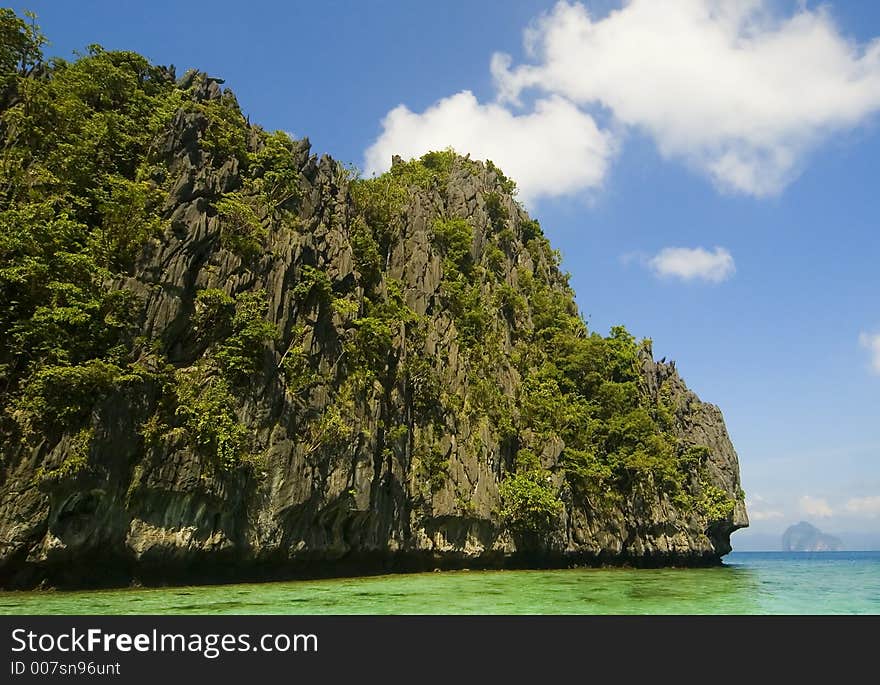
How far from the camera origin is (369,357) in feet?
99.1

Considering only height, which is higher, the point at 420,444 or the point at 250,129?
the point at 250,129

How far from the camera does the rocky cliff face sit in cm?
1958

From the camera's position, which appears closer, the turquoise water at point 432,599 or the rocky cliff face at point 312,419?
the turquoise water at point 432,599

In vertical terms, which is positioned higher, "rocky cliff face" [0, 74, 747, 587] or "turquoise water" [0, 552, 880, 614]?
"rocky cliff face" [0, 74, 747, 587]

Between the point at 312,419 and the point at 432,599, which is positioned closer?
the point at 432,599

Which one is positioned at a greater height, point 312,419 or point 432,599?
point 312,419

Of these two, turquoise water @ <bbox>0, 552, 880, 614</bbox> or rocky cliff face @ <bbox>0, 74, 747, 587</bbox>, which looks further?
rocky cliff face @ <bbox>0, 74, 747, 587</bbox>

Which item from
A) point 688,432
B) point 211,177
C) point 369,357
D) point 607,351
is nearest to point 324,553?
point 369,357

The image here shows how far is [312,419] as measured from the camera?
2572 cm

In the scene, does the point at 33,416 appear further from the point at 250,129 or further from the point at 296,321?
the point at 250,129

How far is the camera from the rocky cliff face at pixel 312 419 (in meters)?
19.6

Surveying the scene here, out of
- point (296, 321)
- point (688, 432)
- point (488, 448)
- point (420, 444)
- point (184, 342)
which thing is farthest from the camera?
point (688, 432)
